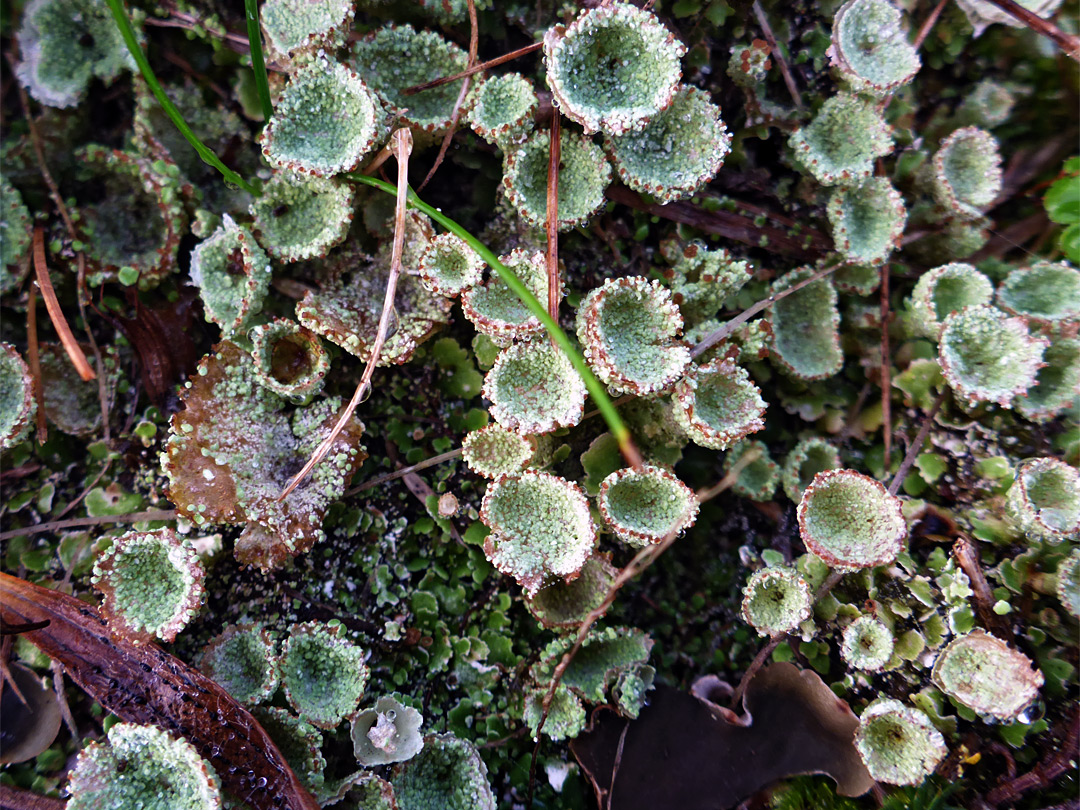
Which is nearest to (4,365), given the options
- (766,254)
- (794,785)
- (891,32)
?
(766,254)

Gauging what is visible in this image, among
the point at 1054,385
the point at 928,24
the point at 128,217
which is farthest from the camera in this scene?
the point at 928,24

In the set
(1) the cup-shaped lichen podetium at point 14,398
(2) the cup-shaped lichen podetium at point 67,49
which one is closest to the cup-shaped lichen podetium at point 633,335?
(1) the cup-shaped lichen podetium at point 14,398

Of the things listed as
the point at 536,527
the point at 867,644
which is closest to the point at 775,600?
the point at 867,644

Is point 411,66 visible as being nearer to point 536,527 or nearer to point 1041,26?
point 536,527

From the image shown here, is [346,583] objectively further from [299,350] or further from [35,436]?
[35,436]

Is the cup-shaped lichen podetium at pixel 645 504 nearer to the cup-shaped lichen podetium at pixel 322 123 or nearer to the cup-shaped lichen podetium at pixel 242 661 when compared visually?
the cup-shaped lichen podetium at pixel 242 661

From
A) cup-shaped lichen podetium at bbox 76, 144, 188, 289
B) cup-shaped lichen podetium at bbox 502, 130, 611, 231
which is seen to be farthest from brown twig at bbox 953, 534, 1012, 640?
cup-shaped lichen podetium at bbox 76, 144, 188, 289
